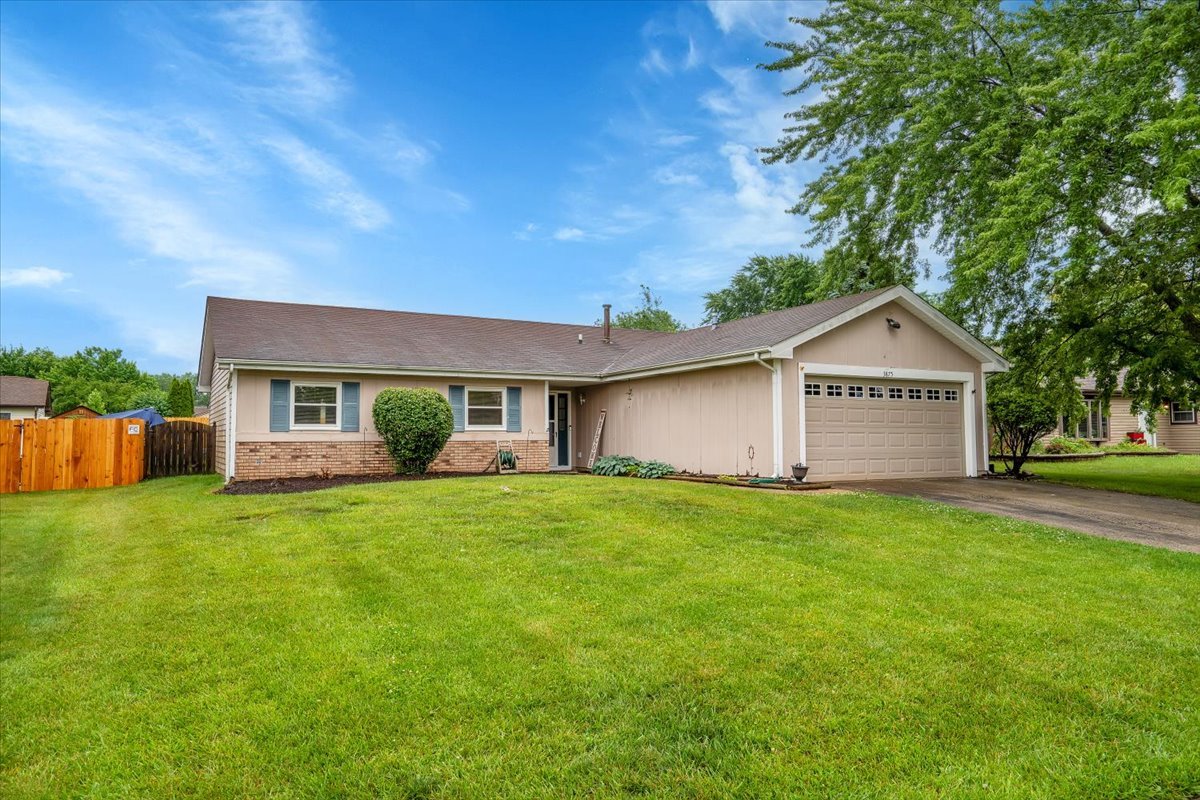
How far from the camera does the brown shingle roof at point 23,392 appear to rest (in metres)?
38.6

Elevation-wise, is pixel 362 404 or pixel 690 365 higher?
pixel 690 365

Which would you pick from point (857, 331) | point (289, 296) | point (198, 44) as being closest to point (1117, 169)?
point (857, 331)

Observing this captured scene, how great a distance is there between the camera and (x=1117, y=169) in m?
10.9

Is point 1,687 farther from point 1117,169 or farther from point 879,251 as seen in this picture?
point 879,251

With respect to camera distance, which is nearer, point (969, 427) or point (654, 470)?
point (654, 470)

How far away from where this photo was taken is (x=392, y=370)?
15.0m

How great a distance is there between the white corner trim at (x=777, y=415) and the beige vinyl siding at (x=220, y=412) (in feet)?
37.3

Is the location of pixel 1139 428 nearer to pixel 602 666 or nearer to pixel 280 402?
pixel 280 402

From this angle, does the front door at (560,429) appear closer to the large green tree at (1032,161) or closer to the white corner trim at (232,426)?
the white corner trim at (232,426)

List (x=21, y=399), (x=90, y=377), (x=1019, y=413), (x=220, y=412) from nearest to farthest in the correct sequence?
1. (x=1019, y=413)
2. (x=220, y=412)
3. (x=21, y=399)
4. (x=90, y=377)

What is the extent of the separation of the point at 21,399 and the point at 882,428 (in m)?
46.5

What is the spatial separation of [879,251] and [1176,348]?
674 cm

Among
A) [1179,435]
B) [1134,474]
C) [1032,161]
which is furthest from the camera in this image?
[1179,435]

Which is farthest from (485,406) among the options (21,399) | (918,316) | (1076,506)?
(21,399)
